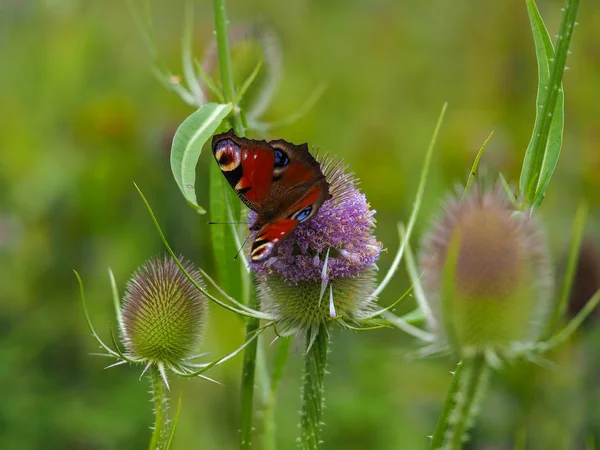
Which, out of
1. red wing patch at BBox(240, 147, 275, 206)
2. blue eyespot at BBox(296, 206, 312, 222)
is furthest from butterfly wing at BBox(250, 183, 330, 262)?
red wing patch at BBox(240, 147, 275, 206)

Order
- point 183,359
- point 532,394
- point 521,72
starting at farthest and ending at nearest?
1. point 521,72
2. point 532,394
3. point 183,359

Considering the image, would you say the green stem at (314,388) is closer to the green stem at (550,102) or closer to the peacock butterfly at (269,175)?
the peacock butterfly at (269,175)

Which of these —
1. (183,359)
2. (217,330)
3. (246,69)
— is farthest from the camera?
(217,330)

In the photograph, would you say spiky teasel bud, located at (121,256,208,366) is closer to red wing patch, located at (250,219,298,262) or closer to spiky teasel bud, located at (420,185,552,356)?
red wing patch, located at (250,219,298,262)

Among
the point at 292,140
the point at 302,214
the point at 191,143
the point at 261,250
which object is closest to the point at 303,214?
the point at 302,214

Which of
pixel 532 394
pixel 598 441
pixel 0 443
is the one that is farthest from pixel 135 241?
pixel 598 441

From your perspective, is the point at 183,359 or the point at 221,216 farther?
the point at 221,216

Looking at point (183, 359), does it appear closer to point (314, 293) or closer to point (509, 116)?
point (314, 293)
